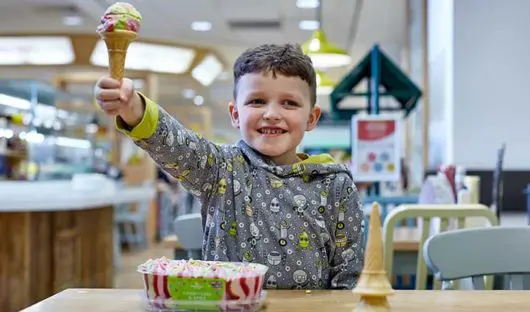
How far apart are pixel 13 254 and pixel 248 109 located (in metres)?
3.30

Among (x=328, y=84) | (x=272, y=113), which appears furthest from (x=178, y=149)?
(x=328, y=84)

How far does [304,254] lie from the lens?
Result: 1.40 m

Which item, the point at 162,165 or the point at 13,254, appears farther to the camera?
the point at 13,254

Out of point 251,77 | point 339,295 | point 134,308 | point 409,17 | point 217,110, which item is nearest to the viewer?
Result: point 134,308

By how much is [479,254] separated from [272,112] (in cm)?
60

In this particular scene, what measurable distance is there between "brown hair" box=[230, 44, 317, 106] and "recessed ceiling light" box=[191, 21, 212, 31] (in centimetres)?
797

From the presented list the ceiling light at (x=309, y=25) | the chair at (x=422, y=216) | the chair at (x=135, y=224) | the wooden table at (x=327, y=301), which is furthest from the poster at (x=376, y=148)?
the chair at (x=135, y=224)

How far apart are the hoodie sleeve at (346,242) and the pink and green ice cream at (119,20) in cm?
57

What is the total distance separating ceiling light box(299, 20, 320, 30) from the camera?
9242mm

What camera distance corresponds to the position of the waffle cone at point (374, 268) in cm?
98

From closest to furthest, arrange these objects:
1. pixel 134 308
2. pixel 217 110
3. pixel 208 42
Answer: pixel 134 308
pixel 208 42
pixel 217 110

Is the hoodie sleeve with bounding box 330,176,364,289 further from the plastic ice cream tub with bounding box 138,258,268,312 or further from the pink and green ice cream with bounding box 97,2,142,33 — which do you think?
the pink and green ice cream with bounding box 97,2,142,33

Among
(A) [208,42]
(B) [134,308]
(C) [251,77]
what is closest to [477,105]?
(C) [251,77]

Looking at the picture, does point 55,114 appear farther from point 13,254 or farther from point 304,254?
point 304,254
